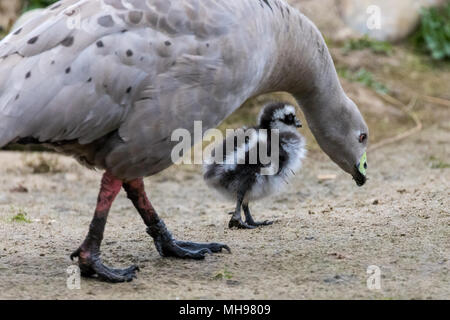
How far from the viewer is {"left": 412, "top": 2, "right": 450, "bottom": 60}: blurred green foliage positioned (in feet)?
43.1

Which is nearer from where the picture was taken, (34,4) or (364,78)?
(364,78)

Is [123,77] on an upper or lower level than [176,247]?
upper

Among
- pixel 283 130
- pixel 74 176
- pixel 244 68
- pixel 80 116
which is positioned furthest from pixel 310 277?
pixel 74 176

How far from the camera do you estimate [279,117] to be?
6.48 m

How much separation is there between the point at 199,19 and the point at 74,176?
4731 millimetres

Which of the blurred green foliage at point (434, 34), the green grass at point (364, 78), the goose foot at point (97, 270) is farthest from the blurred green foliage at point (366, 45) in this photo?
the goose foot at point (97, 270)

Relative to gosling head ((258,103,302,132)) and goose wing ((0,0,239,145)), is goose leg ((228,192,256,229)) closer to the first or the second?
gosling head ((258,103,302,132))

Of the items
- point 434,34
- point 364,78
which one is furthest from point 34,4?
point 434,34

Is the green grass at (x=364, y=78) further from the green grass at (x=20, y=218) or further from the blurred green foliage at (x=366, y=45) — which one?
the green grass at (x=20, y=218)

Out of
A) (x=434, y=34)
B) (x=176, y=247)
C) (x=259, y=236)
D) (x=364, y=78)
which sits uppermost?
(x=176, y=247)

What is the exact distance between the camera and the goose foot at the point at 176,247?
16.9ft

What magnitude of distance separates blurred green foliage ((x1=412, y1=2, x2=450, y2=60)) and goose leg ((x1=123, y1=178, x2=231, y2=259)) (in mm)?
9117

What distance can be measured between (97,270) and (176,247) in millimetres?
743

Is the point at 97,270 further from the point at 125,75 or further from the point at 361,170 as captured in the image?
the point at 361,170
